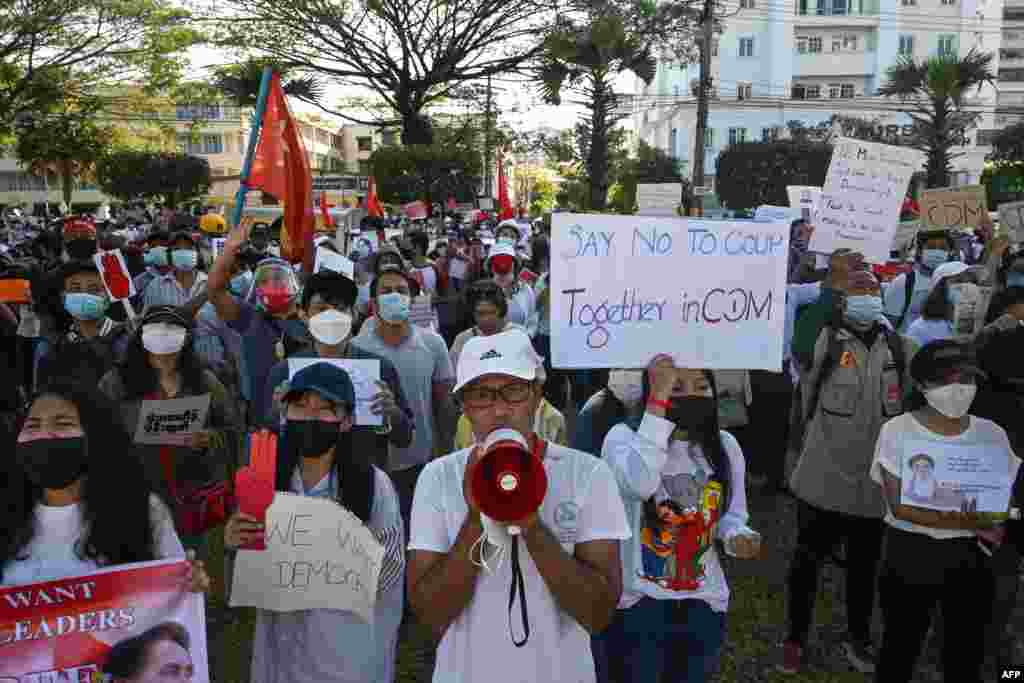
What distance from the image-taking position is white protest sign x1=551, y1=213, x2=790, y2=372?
8.48 ft

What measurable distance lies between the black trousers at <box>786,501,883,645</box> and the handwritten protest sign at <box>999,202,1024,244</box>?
395cm

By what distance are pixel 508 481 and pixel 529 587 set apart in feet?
1.17

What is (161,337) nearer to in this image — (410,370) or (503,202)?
(410,370)

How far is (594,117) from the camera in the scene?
20.5m

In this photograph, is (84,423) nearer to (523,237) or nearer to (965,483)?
(965,483)

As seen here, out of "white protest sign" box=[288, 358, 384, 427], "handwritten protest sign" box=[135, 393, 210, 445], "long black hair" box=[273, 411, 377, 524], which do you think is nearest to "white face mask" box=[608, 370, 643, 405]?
"long black hair" box=[273, 411, 377, 524]

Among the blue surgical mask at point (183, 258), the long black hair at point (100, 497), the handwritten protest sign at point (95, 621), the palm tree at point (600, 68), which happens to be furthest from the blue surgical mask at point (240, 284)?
the palm tree at point (600, 68)

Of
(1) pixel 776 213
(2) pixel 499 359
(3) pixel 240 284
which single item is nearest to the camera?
(2) pixel 499 359

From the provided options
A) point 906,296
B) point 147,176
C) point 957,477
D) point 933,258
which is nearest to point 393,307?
point 957,477

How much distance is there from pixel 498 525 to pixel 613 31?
21.6 metres

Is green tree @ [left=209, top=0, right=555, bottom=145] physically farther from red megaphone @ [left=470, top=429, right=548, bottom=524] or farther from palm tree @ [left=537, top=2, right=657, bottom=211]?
red megaphone @ [left=470, top=429, right=548, bottom=524]

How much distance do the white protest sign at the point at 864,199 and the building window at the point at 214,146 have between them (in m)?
71.6

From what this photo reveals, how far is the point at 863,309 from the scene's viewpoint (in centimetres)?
395

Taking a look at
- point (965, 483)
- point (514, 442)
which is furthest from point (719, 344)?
point (965, 483)
